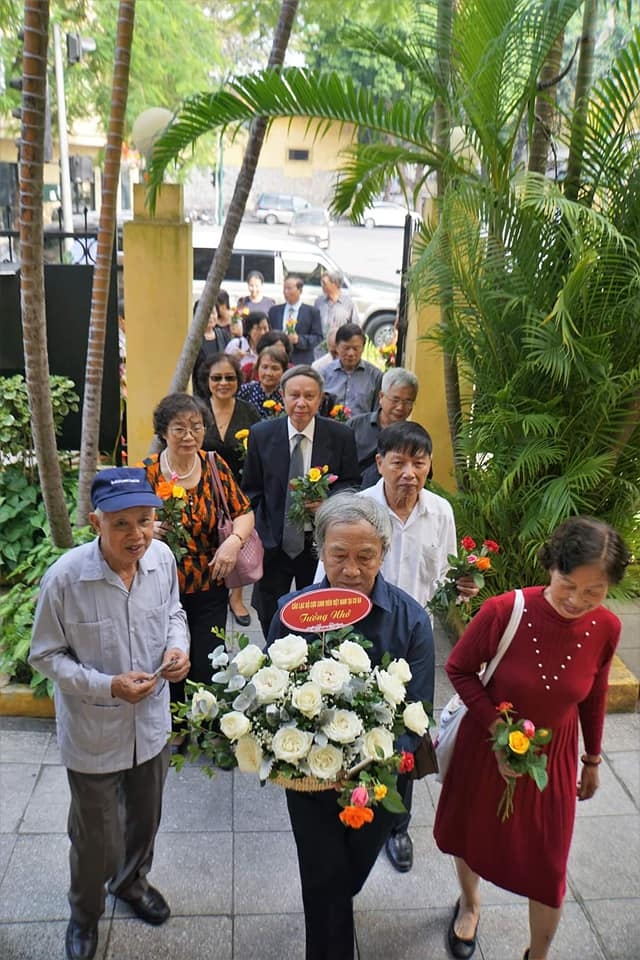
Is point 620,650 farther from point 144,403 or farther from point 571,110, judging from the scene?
point 144,403

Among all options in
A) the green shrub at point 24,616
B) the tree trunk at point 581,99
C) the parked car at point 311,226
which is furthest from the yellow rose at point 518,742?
the parked car at point 311,226

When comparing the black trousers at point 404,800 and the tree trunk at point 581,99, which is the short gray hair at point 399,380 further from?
the black trousers at point 404,800

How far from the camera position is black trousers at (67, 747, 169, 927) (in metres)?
2.95

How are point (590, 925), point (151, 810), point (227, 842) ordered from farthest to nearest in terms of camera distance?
point (227, 842) < point (590, 925) < point (151, 810)

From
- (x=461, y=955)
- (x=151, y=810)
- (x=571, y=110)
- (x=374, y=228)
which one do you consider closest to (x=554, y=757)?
(x=461, y=955)

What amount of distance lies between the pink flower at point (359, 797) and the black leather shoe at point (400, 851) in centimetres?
160

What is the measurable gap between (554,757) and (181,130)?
154 inches

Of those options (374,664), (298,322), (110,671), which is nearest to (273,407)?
(110,671)

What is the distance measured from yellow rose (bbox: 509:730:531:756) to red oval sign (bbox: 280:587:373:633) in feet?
1.97

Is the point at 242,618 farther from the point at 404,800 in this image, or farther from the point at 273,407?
the point at 404,800

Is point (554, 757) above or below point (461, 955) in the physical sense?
above

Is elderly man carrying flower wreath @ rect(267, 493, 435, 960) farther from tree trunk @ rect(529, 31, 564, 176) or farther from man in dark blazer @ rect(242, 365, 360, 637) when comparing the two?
tree trunk @ rect(529, 31, 564, 176)

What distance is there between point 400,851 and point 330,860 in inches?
42.5

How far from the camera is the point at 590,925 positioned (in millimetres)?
3396
